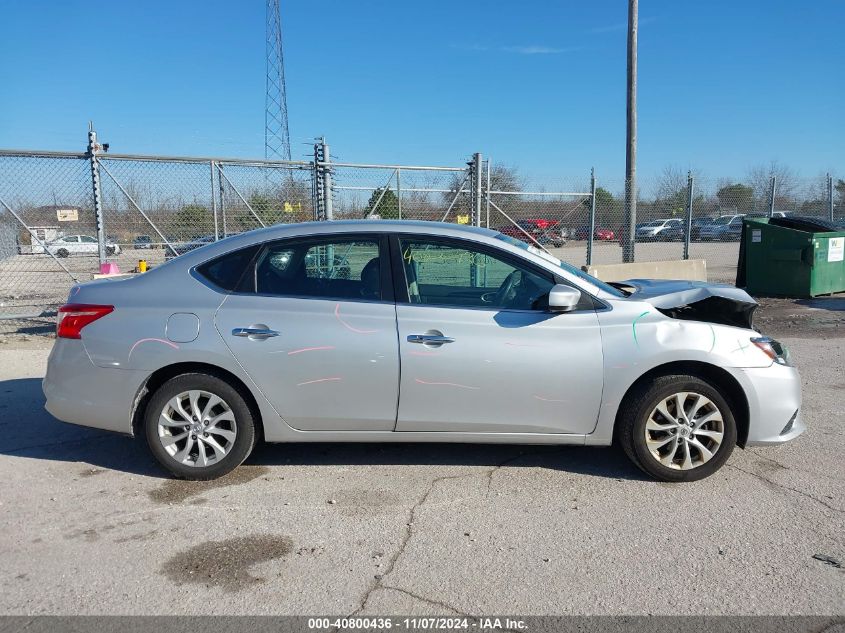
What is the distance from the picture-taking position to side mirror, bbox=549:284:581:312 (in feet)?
13.2

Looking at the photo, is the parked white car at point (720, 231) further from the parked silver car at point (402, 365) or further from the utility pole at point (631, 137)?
the parked silver car at point (402, 365)

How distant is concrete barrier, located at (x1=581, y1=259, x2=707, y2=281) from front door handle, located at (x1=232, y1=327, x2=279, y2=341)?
7679 millimetres

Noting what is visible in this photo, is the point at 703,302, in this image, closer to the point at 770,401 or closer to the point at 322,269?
the point at 770,401

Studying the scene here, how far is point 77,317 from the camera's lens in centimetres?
431

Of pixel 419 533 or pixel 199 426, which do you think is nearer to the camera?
pixel 419 533

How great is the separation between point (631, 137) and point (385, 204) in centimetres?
617

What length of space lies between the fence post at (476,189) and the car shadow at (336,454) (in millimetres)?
6386

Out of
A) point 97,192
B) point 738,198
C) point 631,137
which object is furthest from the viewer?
point 738,198

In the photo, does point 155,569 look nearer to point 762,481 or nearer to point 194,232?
point 762,481

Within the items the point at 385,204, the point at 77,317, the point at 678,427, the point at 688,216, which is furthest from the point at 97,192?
the point at 688,216

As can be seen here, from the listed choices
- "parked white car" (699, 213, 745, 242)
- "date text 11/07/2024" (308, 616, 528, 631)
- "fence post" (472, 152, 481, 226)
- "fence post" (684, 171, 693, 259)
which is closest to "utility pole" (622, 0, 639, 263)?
"fence post" (684, 171, 693, 259)

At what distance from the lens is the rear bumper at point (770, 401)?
163 inches

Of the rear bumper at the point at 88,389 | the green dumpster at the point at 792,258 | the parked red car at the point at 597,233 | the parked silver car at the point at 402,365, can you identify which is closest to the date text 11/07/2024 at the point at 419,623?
the parked silver car at the point at 402,365

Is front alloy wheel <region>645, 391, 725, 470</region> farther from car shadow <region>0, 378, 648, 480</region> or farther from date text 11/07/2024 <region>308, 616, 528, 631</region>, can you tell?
date text 11/07/2024 <region>308, 616, 528, 631</region>
